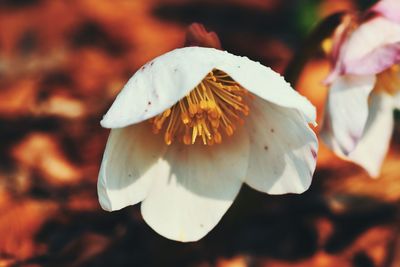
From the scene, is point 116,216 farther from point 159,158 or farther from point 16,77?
point 16,77

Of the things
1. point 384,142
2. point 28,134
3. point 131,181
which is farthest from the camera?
point 28,134

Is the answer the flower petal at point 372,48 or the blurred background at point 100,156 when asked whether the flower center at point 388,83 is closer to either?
the flower petal at point 372,48

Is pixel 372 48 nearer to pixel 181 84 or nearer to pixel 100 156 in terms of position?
pixel 181 84

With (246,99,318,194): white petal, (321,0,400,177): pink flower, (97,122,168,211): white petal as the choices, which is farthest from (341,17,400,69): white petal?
(97,122,168,211): white petal

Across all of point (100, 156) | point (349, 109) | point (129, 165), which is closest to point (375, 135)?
point (349, 109)

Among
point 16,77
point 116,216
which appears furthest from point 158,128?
point 16,77

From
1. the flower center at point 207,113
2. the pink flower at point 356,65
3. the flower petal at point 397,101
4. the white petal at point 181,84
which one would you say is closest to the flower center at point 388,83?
the flower petal at point 397,101

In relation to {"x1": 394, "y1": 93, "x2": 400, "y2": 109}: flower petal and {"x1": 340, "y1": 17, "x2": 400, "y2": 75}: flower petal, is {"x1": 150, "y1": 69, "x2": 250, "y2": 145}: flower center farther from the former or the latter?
{"x1": 394, "y1": 93, "x2": 400, "y2": 109}: flower petal
